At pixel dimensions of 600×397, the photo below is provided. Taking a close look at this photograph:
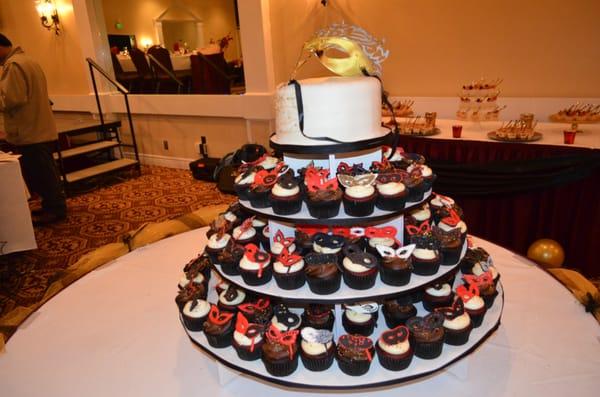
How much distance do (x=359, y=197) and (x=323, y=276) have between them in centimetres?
25

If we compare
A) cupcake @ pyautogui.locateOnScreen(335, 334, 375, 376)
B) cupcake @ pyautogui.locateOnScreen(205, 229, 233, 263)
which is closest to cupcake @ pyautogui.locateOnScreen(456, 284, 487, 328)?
cupcake @ pyautogui.locateOnScreen(335, 334, 375, 376)

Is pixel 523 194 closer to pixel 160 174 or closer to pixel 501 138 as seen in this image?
pixel 501 138

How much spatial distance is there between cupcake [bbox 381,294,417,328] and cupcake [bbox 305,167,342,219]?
406mm

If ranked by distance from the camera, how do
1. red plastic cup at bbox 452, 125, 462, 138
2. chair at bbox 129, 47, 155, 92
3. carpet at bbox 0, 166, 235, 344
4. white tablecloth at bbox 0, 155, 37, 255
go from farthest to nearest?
chair at bbox 129, 47, 155, 92 < red plastic cup at bbox 452, 125, 462, 138 < white tablecloth at bbox 0, 155, 37, 255 < carpet at bbox 0, 166, 235, 344

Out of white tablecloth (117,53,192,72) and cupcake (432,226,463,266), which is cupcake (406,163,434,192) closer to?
cupcake (432,226,463,266)

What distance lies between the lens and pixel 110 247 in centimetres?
244

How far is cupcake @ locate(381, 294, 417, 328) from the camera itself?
144 centimetres

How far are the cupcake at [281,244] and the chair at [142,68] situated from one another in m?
5.97

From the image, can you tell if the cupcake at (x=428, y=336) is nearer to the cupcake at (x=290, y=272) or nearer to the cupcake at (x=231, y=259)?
the cupcake at (x=290, y=272)

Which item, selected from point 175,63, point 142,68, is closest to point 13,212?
point 142,68

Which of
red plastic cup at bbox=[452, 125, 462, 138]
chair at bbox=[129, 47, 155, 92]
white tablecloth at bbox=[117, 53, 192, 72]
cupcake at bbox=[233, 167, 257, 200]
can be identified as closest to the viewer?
cupcake at bbox=[233, 167, 257, 200]

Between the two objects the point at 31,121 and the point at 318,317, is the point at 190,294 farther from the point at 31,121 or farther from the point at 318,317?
the point at 31,121

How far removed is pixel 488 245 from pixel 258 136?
3.46 metres

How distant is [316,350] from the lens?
1280 mm
